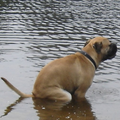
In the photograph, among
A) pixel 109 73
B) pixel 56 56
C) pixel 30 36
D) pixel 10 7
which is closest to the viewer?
pixel 109 73

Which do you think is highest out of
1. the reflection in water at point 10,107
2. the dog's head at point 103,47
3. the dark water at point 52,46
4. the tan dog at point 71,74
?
the dog's head at point 103,47

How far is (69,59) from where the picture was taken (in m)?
8.58

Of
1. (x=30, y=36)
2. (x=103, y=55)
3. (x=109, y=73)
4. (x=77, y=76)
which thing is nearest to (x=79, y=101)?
(x=77, y=76)

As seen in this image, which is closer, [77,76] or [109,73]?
[77,76]

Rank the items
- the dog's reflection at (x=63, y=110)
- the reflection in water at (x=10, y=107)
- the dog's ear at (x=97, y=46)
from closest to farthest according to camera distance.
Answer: the dog's reflection at (x=63, y=110) < the reflection in water at (x=10, y=107) < the dog's ear at (x=97, y=46)

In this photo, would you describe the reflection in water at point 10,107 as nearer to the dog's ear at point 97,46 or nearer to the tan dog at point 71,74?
the tan dog at point 71,74

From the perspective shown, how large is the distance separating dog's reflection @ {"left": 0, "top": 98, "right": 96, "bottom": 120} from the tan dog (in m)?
0.14

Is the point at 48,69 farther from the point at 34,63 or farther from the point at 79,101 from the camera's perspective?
the point at 34,63

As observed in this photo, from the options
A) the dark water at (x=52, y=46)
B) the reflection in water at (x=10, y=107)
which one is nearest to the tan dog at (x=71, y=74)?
the reflection in water at (x=10, y=107)

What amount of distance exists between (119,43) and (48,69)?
20.7 ft

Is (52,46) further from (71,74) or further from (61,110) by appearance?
(61,110)

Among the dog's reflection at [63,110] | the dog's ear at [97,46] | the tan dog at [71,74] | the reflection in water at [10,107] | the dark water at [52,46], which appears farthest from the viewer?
the dog's ear at [97,46]

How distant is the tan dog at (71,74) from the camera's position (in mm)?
8320

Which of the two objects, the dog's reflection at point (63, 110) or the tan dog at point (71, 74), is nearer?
the dog's reflection at point (63, 110)
